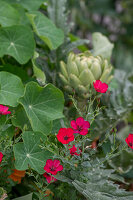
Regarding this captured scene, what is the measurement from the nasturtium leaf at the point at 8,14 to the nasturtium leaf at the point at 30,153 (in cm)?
45

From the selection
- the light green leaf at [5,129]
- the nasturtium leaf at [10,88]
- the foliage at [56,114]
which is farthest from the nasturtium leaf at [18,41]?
the light green leaf at [5,129]

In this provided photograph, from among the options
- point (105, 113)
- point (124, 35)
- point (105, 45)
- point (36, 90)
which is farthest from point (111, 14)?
point (36, 90)

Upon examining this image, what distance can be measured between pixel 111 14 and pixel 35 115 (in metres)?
2.01

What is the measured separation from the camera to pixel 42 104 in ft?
2.58

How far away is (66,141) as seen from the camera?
61 centimetres

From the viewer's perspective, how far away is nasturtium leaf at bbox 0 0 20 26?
3.09ft

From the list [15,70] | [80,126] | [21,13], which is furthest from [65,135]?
[21,13]

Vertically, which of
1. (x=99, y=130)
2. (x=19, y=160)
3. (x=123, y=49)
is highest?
(x=19, y=160)

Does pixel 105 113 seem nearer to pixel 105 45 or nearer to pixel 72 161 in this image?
pixel 105 45

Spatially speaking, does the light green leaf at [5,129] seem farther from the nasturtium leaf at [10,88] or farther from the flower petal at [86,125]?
the flower petal at [86,125]

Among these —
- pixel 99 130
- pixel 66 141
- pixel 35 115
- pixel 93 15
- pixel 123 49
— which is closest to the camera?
pixel 66 141

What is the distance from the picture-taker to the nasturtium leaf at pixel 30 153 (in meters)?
0.65

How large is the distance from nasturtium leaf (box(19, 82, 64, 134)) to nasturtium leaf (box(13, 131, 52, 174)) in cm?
6

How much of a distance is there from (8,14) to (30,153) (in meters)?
0.52
